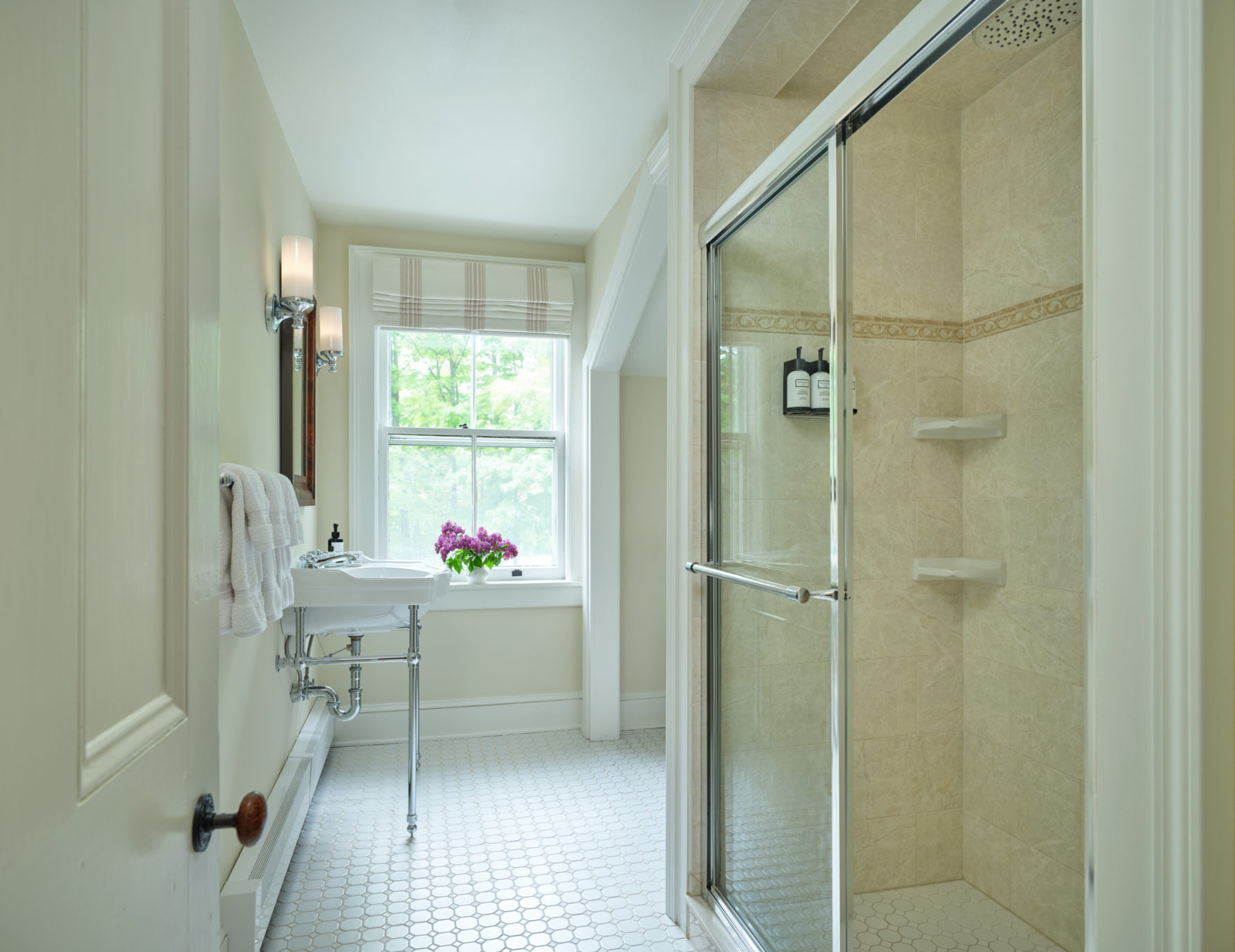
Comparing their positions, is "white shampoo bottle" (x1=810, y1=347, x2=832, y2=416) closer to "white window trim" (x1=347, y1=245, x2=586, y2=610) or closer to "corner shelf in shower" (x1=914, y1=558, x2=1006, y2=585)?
"corner shelf in shower" (x1=914, y1=558, x2=1006, y2=585)

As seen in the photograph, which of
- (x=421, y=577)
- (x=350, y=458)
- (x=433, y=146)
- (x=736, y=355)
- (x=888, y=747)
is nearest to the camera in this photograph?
(x=736, y=355)

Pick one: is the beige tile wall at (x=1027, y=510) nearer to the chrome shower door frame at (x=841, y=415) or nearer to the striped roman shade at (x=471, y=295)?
the chrome shower door frame at (x=841, y=415)

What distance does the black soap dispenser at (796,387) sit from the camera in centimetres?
161

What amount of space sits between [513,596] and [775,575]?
2.22 m

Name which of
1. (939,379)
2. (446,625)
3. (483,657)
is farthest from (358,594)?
(939,379)

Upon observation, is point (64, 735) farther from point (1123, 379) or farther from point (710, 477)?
point (710, 477)

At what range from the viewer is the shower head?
1.69 metres

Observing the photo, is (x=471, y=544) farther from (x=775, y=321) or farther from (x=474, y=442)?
(x=775, y=321)

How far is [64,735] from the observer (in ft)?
1.67

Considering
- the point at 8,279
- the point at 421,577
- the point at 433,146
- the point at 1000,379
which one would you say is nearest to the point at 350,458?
the point at 421,577

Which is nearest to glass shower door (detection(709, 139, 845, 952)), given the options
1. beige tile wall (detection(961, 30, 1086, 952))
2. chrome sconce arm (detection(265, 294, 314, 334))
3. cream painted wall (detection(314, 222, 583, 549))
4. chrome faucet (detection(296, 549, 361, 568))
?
beige tile wall (detection(961, 30, 1086, 952))

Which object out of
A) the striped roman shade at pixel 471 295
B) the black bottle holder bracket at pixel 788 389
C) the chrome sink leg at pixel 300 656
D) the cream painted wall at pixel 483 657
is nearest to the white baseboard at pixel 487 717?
the cream painted wall at pixel 483 657

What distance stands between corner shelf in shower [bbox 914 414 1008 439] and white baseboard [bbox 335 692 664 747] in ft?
6.94

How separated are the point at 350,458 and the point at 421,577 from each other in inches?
49.1
